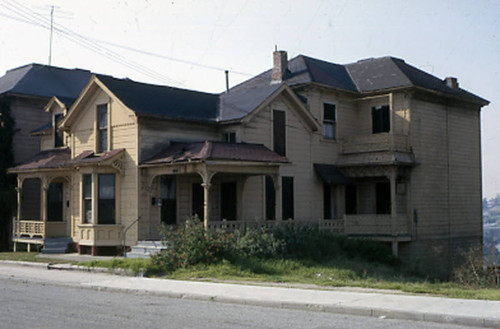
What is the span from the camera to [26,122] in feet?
109

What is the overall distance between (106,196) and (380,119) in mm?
13292

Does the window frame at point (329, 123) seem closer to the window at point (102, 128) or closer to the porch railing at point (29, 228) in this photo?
the window at point (102, 128)

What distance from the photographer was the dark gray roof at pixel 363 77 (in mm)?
29047

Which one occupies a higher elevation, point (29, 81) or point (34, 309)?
point (29, 81)

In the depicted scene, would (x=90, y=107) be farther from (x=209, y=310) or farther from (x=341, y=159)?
(x=209, y=310)

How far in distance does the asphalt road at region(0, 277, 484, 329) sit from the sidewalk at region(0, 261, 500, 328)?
323 millimetres

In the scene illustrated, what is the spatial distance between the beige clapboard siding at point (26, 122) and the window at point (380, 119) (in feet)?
56.5

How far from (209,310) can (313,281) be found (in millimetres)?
4965

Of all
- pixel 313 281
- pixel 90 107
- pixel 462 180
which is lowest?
pixel 313 281

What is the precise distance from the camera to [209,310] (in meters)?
12.3

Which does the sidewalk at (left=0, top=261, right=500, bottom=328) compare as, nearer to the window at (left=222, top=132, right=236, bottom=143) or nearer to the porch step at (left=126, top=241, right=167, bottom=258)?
the porch step at (left=126, top=241, right=167, bottom=258)

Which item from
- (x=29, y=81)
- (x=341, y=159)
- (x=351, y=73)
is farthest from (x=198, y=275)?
(x=29, y=81)

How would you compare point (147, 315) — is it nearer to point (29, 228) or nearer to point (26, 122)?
point (29, 228)

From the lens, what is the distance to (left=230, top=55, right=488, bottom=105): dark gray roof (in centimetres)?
2905
